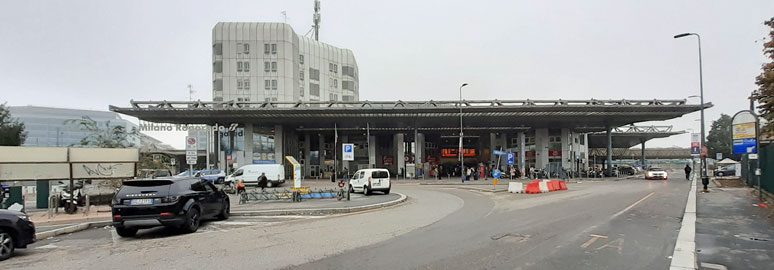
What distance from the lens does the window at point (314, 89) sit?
76.0m

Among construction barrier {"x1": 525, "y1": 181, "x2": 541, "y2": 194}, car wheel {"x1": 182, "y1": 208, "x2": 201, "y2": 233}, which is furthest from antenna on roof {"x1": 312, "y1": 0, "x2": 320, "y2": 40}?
car wheel {"x1": 182, "y1": 208, "x2": 201, "y2": 233}

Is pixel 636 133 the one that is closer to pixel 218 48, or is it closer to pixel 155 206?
pixel 218 48

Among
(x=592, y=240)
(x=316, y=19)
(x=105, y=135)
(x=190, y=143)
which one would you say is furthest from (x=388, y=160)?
(x=592, y=240)

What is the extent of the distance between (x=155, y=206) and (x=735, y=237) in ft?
41.2

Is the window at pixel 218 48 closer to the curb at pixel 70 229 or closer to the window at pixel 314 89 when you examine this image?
the window at pixel 314 89

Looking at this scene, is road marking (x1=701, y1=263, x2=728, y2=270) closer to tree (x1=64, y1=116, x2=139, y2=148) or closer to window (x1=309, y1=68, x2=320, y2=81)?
tree (x1=64, y1=116, x2=139, y2=148)

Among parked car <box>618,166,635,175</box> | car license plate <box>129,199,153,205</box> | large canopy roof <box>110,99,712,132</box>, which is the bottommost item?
parked car <box>618,166,635,175</box>

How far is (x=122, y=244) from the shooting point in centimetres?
956

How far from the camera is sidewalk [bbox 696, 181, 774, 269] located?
272 inches

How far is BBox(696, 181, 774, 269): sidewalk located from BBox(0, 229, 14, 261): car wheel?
11759 mm

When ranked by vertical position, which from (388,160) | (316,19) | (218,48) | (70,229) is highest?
(316,19)

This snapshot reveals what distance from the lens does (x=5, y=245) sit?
8.08 metres

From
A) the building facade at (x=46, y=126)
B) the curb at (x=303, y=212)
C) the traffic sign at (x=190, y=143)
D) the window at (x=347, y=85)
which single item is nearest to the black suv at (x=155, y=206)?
the curb at (x=303, y=212)

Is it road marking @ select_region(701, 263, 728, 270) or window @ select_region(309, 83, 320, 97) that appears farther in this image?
window @ select_region(309, 83, 320, 97)
